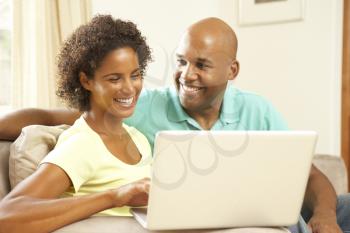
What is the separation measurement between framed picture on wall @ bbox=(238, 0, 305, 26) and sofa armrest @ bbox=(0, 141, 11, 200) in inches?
66.6

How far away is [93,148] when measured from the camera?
3.84 feet

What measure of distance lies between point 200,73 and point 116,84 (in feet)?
1.42

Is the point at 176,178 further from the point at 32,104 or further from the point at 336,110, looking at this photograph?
the point at 336,110

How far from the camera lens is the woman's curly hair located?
1.23 metres

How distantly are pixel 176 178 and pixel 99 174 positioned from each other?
32 centimetres

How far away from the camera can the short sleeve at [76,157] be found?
3.60 feet

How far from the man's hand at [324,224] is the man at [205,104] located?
95 mm

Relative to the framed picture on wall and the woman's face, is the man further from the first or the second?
the framed picture on wall

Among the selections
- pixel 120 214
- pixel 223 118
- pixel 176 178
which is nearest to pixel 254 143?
pixel 176 178

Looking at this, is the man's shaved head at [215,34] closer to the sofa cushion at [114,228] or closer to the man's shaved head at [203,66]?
the man's shaved head at [203,66]

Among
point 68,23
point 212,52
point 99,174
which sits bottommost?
point 99,174

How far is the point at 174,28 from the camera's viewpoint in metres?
2.88

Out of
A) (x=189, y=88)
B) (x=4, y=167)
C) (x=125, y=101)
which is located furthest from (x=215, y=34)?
(x=4, y=167)

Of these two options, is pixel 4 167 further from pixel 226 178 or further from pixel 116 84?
pixel 226 178
